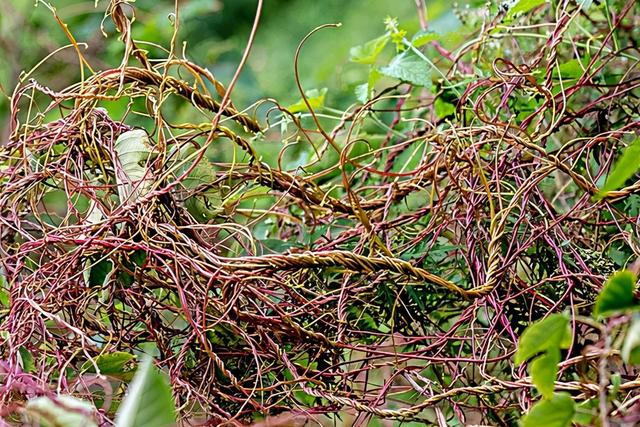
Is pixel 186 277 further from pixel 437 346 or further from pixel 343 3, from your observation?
pixel 343 3

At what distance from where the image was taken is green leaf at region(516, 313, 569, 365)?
0.37 metres

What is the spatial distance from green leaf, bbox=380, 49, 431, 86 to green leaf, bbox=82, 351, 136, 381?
42 centimetres

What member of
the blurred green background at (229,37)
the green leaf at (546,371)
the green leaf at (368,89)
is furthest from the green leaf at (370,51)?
the green leaf at (546,371)

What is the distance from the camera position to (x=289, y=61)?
2.07 metres

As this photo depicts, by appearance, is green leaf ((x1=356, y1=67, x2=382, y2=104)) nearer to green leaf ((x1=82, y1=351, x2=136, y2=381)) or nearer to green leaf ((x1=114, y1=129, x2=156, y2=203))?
green leaf ((x1=114, y1=129, x2=156, y2=203))

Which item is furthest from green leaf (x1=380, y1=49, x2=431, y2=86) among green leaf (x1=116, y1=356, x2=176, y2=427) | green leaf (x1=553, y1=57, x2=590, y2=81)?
green leaf (x1=116, y1=356, x2=176, y2=427)

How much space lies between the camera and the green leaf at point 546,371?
383 millimetres

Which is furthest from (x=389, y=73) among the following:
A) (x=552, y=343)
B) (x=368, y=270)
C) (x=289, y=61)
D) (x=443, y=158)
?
(x=289, y=61)

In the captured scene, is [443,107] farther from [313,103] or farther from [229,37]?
[229,37]

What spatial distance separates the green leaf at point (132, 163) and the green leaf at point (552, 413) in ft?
1.09

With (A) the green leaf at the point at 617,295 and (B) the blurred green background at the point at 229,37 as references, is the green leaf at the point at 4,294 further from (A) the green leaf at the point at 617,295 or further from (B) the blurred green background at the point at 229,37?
(B) the blurred green background at the point at 229,37

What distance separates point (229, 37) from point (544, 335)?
1823 millimetres

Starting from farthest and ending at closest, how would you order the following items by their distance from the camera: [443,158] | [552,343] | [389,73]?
[389,73] → [443,158] → [552,343]

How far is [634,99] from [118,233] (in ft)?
1.66
